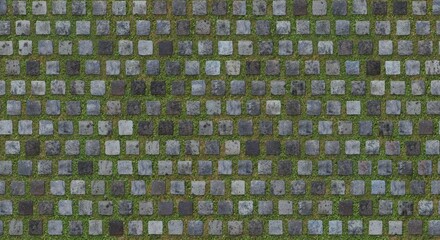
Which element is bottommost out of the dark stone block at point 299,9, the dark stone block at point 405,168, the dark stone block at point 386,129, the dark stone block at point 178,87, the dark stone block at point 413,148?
the dark stone block at point 405,168

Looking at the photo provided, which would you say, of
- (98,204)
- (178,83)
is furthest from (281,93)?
(98,204)

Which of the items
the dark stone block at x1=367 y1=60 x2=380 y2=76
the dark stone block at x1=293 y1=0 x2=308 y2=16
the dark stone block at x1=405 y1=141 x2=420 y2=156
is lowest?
the dark stone block at x1=405 y1=141 x2=420 y2=156

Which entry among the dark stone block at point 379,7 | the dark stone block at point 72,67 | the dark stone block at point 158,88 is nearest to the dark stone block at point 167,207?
the dark stone block at point 158,88

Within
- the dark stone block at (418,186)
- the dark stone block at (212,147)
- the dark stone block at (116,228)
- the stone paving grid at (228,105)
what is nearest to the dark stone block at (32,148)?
the stone paving grid at (228,105)

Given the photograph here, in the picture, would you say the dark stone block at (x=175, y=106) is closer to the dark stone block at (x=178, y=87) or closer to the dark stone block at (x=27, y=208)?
the dark stone block at (x=178, y=87)

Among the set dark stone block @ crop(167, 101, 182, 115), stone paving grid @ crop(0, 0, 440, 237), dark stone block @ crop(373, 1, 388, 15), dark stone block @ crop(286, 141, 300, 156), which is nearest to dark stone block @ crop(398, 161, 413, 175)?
stone paving grid @ crop(0, 0, 440, 237)

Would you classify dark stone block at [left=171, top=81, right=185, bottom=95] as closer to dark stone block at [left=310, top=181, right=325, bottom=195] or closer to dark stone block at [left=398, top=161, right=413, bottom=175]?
dark stone block at [left=310, top=181, right=325, bottom=195]

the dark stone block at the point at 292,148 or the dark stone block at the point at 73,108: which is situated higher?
the dark stone block at the point at 73,108

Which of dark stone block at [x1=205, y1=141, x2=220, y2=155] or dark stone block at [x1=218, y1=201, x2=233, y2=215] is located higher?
dark stone block at [x1=205, y1=141, x2=220, y2=155]
